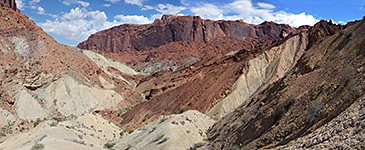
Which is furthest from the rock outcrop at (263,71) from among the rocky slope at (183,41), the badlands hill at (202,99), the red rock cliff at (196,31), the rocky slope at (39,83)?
the red rock cliff at (196,31)

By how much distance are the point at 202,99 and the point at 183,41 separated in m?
99.7

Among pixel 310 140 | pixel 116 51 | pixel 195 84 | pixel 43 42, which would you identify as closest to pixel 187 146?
pixel 310 140

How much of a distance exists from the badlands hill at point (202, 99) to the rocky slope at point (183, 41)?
1618 inches

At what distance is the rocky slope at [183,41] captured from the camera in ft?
393

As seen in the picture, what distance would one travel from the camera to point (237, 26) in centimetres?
13725

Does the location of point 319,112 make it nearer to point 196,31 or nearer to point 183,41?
point 183,41

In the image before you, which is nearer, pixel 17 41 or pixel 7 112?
pixel 7 112

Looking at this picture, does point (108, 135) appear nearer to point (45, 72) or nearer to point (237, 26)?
point (45, 72)

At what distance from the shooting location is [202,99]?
35469 mm

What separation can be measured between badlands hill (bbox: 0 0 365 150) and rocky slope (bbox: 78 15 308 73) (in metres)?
41.1

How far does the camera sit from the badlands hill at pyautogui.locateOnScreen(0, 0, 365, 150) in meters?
10.2

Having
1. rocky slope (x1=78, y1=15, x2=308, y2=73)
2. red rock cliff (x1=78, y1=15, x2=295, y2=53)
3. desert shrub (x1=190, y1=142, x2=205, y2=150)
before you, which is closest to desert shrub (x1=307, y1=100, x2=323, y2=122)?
desert shrub (x1=190, y1=142, x2=205, y2=150)

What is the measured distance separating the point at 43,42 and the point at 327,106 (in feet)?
147

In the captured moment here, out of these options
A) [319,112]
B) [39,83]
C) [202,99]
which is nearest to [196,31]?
[39,83]
